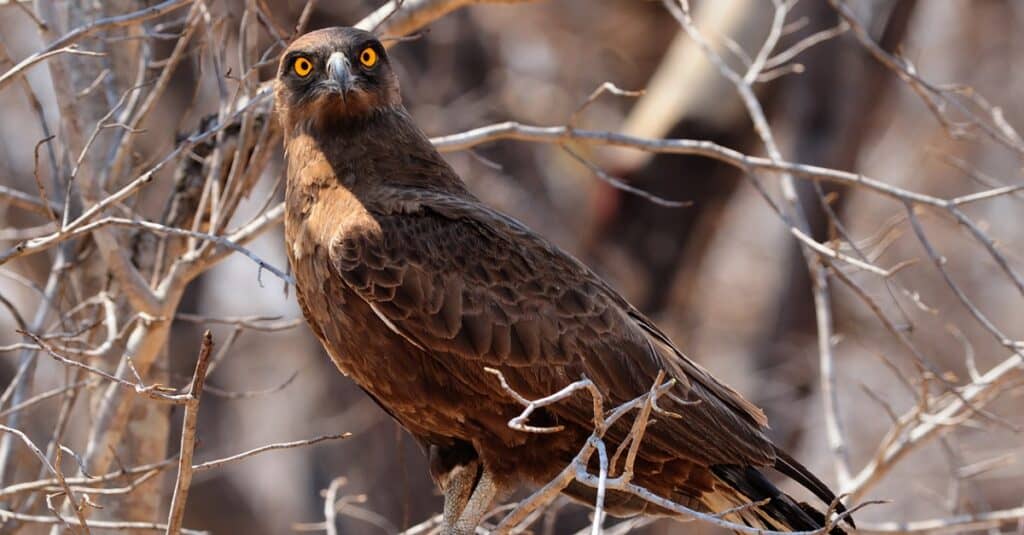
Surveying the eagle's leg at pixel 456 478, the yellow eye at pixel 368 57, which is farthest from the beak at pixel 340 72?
the eagle's leg at pixel 456 478

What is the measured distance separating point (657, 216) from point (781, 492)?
16.8 feet

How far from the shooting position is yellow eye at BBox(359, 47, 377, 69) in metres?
4.44

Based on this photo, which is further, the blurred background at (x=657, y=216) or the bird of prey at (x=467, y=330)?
the blurred background at (x=657, y=216)

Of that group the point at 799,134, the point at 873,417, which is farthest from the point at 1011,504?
the point at 799,134

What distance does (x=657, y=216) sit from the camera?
9266mm

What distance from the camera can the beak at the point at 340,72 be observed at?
14.0ft

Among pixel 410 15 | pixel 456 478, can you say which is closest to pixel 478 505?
pixel 456 478

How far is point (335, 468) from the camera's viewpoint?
10578 mm

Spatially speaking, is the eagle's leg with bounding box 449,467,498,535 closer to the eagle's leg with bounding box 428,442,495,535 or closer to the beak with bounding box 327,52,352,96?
the eagle's leg with bounding box 428,442,495,535

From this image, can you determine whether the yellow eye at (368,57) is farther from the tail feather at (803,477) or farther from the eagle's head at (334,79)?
the tail feather at (803,477)

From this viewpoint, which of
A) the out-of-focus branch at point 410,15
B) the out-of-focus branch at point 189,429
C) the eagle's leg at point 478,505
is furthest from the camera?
the out-of-focus branch at point 410,15

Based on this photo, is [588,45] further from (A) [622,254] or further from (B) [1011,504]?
(B) [1011,504]

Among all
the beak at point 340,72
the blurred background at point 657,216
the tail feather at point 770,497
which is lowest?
the tail feather at point 770,497

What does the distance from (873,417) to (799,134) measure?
454 centimetres
